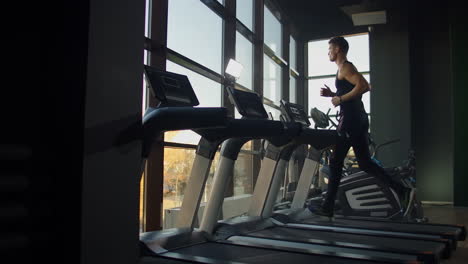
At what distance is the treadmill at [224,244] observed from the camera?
211 cm

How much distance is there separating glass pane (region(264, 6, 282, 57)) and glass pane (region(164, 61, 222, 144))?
2.24m

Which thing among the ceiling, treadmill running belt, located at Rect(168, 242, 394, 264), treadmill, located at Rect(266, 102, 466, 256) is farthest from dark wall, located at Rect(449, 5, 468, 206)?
treadmill running belt, located at Rect(168, 242, 394, 264)

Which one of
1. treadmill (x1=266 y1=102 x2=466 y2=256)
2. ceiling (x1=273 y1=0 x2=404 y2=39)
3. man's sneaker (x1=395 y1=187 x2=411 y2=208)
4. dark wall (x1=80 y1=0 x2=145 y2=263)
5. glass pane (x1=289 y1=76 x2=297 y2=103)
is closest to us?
dark wall (x1=80 y1=0 x2=145 y2=263)

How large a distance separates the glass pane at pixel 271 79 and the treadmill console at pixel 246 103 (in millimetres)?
3711

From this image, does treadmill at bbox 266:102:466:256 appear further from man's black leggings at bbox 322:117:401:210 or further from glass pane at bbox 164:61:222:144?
glass pane at bbox 164:61:222:144

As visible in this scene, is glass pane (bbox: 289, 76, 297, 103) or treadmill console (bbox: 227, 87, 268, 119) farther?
glass pane (bbox: 289, 76, 297, 103)

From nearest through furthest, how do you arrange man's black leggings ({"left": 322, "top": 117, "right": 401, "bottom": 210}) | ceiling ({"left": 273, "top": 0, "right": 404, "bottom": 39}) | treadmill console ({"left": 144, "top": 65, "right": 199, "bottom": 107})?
treadmill console ({"left": 144, "top": 65, "right": 199, "bottom": 107}) < man's black leggings ({"left": 322, "top": 117, "right": 401, "bottom": 210}) < ceiling ({"left": 273, "top": 0, "right": 404, "bottom": 39})

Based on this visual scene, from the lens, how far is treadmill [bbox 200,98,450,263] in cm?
243

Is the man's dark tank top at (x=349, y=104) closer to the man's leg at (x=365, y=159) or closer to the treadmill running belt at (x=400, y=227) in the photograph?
the man's leg at (x=365, y=159)

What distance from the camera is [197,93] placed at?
445 cm

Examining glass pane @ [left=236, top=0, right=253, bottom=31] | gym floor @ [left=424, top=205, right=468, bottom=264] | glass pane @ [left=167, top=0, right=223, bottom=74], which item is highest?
glass pane @ [left=236, top=0, right=253, bottom=31]

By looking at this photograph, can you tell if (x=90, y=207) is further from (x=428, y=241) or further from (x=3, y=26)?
(x=428, y=241)

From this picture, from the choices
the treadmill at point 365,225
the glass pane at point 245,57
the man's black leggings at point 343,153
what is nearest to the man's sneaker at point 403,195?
the treadmill at point 365,225

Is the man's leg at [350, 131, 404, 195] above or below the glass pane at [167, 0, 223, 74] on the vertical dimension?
below
